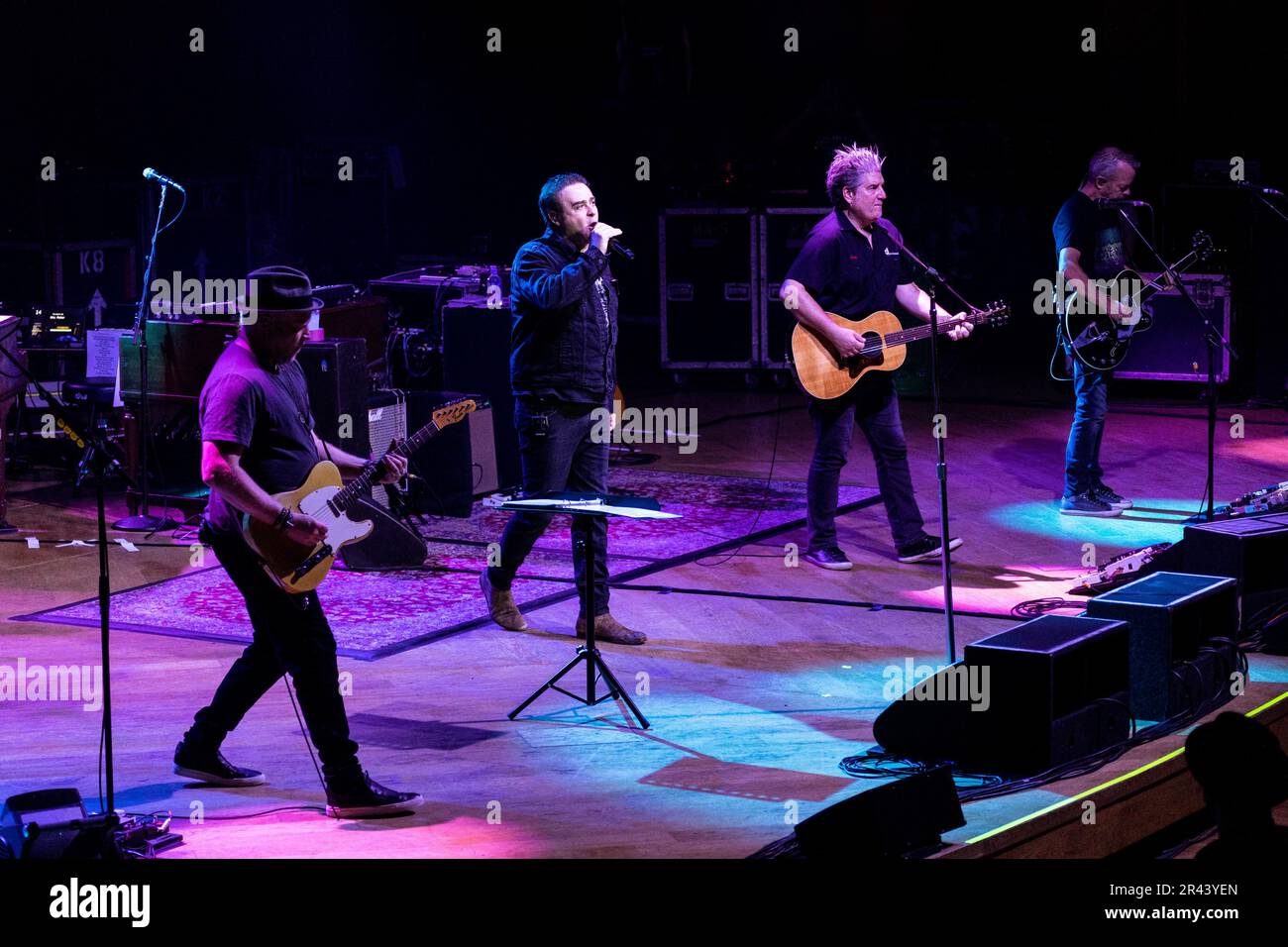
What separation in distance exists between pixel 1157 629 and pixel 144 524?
6232 millimetres

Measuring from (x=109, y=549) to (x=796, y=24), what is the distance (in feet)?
34.1

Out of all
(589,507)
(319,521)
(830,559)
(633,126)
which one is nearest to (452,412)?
(589,507)

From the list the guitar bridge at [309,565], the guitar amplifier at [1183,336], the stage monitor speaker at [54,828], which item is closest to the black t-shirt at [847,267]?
the guitar bridge at [309,565]

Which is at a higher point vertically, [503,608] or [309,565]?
[309,565]

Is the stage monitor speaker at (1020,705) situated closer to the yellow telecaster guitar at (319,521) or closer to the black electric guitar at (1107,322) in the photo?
the yellow telecaster guitar at (319,521)

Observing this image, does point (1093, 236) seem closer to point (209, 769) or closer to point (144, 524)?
point (144, 524)

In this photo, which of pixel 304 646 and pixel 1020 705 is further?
pixel 1020 705

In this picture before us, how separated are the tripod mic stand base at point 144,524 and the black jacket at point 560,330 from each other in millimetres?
3582

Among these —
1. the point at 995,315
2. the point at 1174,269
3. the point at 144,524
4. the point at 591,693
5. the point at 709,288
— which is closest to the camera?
the point at 591,693

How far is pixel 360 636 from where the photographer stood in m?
7.76

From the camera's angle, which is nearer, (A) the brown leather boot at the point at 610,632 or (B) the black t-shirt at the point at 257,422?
(B) the black t-shirt at the point at 257,422

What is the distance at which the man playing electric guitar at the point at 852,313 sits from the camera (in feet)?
28.6

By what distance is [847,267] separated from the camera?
343 inches
